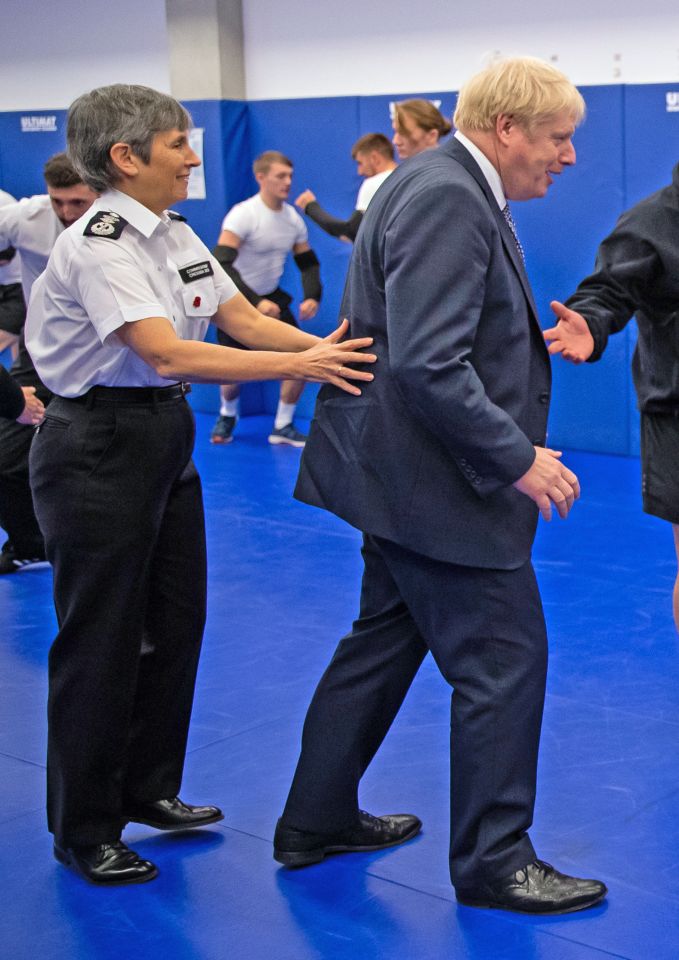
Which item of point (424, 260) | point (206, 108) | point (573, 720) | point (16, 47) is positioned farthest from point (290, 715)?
point (16, 47)

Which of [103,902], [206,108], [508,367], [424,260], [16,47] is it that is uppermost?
[16,47]

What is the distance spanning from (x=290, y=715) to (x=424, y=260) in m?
1.89

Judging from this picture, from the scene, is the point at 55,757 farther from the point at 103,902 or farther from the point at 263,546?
the point at 263,546

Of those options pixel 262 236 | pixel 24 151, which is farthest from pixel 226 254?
pixel 24 151

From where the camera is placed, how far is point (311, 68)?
914cm

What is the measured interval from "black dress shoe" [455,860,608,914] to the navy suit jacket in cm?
67

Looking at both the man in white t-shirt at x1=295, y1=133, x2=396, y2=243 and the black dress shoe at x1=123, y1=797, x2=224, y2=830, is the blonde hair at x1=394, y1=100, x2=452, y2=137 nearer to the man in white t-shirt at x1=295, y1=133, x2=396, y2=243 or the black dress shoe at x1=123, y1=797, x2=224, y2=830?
the man in white t-shirt at x1=295, y1=133, x2=396, y2=243

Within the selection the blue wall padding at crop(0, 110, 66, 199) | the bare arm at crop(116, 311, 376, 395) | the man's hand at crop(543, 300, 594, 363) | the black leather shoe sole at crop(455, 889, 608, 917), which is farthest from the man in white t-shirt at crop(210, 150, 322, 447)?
→ the black leather shoe sole at crop(455, 889, 608, 917)

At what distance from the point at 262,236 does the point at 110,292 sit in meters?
5.57

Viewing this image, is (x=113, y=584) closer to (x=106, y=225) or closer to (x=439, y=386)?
(x=106, y=225)

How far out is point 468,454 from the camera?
259 centimetres

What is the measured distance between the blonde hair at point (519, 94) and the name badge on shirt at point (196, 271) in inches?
27.8

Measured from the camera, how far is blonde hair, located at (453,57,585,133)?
8.48 ft

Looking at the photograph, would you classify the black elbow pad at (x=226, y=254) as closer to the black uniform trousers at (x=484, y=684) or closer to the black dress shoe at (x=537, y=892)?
the black uniform trousers at (x=484, y=684)
